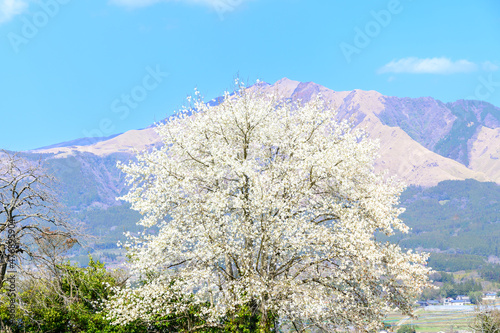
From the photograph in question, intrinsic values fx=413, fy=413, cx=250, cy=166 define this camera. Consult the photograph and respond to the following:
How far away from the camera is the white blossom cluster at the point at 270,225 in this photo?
1409 cm

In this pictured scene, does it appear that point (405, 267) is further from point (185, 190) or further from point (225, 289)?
point (185, 190)

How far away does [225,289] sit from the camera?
1505 centimetres

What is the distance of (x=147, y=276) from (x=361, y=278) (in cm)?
839

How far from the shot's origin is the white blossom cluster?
14086 mm

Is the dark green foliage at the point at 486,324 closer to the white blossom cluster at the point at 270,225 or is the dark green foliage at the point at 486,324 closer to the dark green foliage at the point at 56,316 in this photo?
the white blossom cluster at the point at 270,225

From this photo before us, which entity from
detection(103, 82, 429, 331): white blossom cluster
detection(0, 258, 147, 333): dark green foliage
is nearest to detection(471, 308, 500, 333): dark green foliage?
detection(103, 82, 429, 331): white blossom cluster

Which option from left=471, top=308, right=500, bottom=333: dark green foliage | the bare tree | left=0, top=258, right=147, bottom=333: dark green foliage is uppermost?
the bare tree

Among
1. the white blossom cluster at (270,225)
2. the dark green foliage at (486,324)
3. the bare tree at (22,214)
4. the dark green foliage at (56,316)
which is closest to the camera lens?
the bare tree at (22,214)

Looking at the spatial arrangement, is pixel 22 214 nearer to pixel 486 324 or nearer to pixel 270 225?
pixel 270 225

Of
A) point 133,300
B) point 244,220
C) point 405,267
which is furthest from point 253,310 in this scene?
point 405,267

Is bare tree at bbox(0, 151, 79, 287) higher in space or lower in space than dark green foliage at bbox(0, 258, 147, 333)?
higher

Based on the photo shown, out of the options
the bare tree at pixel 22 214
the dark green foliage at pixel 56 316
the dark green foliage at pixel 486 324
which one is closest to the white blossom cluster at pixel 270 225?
the dark green foliage at pixel 56 316

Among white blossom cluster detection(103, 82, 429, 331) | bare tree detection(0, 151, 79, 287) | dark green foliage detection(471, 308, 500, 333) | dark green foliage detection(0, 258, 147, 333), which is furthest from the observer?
dark green foliage detection(471, 308, 500, 333)

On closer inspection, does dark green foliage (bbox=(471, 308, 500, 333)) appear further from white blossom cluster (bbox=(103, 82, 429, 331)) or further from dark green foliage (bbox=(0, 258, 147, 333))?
dark green foliage (bbox=(0, 258, 147, 333))
